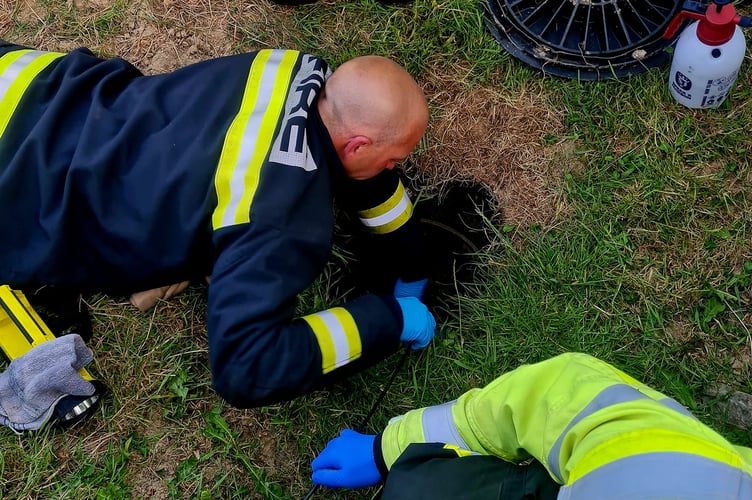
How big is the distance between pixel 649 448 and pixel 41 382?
5.97ft

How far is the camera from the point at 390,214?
2.30 m

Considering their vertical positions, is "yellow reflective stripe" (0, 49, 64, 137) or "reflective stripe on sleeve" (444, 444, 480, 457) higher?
"yellow reflective stripe" (0, 49, 64, 137)

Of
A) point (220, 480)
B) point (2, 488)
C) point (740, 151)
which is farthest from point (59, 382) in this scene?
point (740, 151)

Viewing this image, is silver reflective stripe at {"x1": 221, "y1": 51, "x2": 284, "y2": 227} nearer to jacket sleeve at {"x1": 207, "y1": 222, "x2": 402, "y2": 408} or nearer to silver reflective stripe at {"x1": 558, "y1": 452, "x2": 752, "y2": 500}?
jacket sleeve at {"x1": 207, "y1": 222, "x2": 402, "y2": 408}

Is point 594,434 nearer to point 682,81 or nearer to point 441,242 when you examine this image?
point 441,242

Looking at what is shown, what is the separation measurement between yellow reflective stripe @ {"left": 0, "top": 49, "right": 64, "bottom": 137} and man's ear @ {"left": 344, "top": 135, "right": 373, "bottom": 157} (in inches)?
36.5

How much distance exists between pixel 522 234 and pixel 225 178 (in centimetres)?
115

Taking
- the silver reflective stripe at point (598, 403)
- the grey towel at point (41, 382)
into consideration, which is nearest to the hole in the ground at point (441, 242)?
the grey towel at point (41, 382)

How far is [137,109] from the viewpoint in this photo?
1.94 meters

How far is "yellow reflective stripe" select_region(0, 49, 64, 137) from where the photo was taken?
1943 mm

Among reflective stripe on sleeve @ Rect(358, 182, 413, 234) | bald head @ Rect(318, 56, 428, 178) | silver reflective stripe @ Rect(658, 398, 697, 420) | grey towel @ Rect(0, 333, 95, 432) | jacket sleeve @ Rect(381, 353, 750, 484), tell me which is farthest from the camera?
reflective stripe on sleeve @ Rect(358, 182, 413, 234)

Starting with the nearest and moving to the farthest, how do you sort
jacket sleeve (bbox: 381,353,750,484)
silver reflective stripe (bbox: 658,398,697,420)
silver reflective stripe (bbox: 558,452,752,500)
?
silver reflective stripe (bbox: 558,452,752,500) < jacket sleeve (bbox: 381,353,750,484) < silver reflective stripe (bbox: 658,398,697,420)

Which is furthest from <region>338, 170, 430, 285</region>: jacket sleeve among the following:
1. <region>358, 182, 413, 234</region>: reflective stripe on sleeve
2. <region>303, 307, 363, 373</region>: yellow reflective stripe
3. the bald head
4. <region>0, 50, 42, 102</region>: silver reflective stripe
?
<region>0, 50, 42, 102</region>: silver reflective stripe

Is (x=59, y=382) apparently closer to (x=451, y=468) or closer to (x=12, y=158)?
(x=12, y=158)
